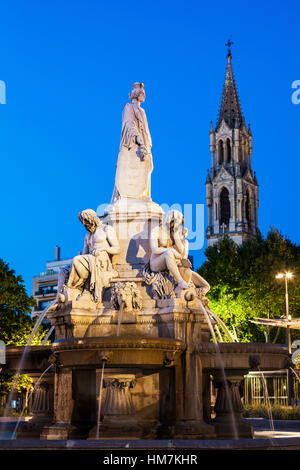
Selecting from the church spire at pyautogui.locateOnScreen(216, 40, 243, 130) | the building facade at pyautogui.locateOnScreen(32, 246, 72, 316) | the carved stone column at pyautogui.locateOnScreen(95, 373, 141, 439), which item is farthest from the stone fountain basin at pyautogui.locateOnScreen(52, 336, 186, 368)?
the church spire at pyautogui.locateOnScreen(216, 40, 243, 130)

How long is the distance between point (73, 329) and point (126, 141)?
5.10 metres

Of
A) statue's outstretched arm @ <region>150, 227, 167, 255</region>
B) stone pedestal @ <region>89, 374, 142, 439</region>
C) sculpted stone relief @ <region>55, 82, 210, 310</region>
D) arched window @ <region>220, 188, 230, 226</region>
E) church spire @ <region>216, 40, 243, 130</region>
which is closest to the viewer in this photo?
stone pedestal @ <region>89, 374, 142, 439</region>

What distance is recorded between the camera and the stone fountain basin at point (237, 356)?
500 inches

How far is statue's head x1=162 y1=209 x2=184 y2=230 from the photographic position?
14055 millimetres

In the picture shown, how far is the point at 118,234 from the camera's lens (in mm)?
15016

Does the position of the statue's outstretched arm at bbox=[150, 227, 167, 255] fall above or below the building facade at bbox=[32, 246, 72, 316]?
below

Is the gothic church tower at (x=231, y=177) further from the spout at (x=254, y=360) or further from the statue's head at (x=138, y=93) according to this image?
the spout at (x=254, y=360)

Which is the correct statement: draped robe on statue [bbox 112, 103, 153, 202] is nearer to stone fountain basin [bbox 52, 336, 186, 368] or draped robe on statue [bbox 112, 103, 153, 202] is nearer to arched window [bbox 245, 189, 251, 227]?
stone fountain basin [bbox 52, 336, 186, 368]

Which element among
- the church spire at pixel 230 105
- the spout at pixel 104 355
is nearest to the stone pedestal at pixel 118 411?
the spout at pixel 104 355

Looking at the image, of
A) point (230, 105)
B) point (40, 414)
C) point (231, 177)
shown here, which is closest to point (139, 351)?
point (40, 414)

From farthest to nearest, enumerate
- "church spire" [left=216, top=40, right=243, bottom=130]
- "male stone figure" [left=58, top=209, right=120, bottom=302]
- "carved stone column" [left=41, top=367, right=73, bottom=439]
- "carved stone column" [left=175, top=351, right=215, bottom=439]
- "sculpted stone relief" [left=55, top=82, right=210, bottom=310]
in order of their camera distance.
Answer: "church spire" [left=216, top=40, right=243, bottom=130] < "male stone figure" [left=58, top=209, right=120, bottom=302] < "sculpted stone relief" [left=55, top=82, right=210, bottom=310] < "carved stone column" [left=41, top=367, right=73, bottom=439] < "carved stone column" [left=175, top=351, right=215, bottom=439]

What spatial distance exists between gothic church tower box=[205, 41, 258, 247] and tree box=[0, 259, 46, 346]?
84.3 metres

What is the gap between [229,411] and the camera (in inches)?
523
